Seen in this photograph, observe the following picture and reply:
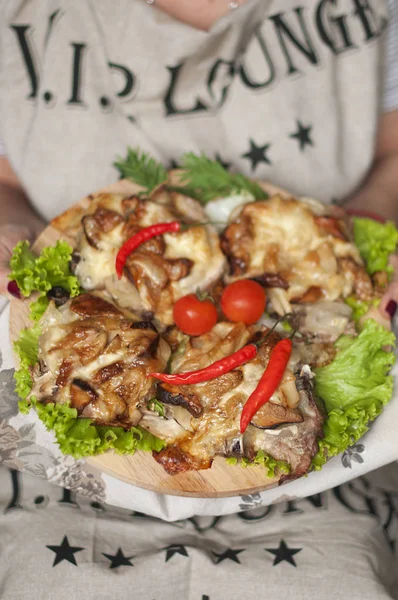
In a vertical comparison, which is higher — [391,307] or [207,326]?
[207,326]

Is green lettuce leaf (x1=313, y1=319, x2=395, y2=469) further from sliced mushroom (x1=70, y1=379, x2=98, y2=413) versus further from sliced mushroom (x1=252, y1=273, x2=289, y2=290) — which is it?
sliced mushroom (x1=70, y1=379, x2=98, y2=413)

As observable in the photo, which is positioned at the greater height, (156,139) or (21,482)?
(156,139)

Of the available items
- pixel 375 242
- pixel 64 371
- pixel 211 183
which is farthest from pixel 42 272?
pixel 375 242

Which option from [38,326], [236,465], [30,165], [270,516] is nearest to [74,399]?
[38,326]

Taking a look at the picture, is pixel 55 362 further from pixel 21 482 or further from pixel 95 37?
pixel 95 37

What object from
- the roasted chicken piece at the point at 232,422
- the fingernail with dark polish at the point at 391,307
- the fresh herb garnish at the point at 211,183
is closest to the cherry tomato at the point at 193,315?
the roasted chicken piece at the point at 232,422

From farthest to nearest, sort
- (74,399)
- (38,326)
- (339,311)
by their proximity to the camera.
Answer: (339,311)
(38,326)
(74,399)

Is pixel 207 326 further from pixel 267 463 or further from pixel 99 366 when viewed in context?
pixel 267 463
